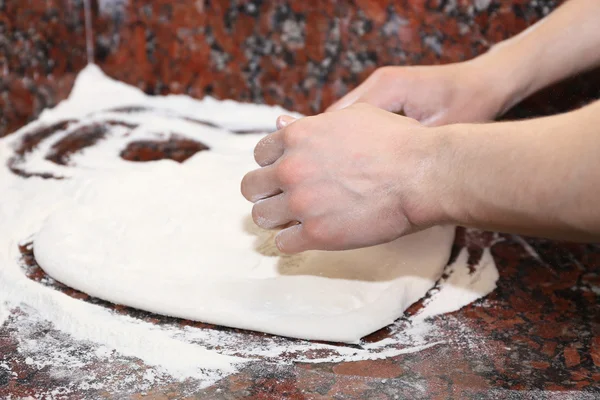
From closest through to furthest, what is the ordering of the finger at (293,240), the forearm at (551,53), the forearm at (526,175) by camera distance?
the forearm at (526,175) < the finger at (293,240) < the forearm at (551,53)

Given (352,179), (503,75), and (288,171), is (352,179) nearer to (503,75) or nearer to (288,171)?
(288,171)

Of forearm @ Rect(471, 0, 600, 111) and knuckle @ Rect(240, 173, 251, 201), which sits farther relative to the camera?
forearm @ Rect(471, 0, 600, 111)

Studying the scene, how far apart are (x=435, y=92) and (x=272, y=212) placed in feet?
1.28

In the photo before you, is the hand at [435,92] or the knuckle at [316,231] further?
the hand at [435,92]

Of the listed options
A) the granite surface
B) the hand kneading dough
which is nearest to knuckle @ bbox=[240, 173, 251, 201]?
the hand kneading dough

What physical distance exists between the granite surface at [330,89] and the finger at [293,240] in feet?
0.49

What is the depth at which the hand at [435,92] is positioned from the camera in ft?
3.52

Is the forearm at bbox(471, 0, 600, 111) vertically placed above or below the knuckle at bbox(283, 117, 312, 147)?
above

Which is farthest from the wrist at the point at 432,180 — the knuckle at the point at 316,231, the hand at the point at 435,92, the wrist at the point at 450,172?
the hand at the point at 435,92

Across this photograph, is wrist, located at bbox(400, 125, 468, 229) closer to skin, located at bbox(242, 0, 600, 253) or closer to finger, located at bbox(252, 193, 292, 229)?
skin, located at bbox(242, 0, 600, 253)

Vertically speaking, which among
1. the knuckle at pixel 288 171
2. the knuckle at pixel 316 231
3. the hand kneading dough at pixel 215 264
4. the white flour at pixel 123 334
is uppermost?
the knuckle at pixel 288 171

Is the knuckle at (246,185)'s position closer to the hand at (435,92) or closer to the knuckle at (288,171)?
the knuckle at (288,171)

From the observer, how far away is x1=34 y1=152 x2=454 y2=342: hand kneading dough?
0.88m

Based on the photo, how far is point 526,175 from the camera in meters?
0.66
